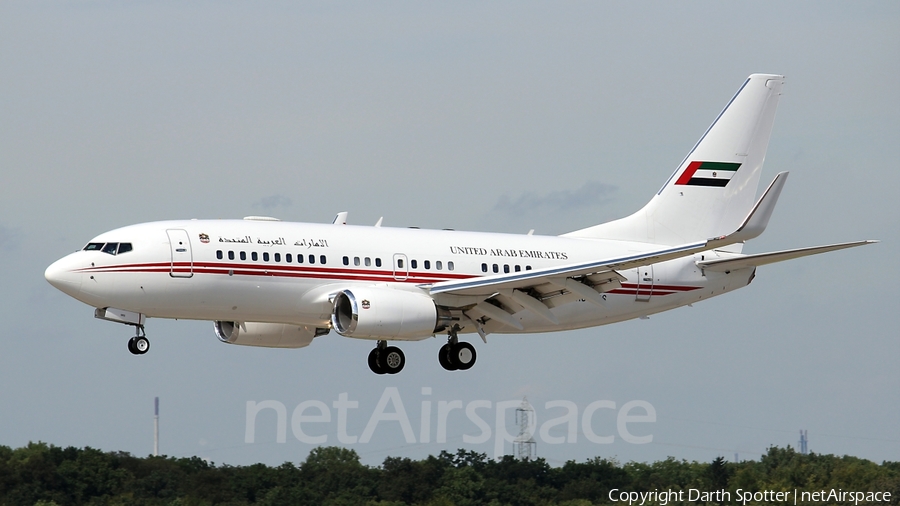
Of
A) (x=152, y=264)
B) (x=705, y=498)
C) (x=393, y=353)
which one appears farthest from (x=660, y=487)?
(x=152, y=264)

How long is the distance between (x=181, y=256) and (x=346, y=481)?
49611 millimetres

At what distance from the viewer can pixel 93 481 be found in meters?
90.8

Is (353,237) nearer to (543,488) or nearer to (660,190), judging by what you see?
(660,190)

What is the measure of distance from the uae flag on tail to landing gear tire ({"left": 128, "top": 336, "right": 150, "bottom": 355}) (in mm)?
22264

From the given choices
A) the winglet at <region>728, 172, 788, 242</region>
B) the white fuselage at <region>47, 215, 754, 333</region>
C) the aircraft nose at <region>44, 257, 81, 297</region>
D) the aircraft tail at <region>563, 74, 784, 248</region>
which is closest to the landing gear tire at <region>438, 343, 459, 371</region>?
the white fuselage at <region>47, 215, 754, 333</region>

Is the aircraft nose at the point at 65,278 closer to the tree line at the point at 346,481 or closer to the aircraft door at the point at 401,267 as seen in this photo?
the aircraft door at the point at 401,267

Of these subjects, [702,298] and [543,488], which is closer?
[702,298]

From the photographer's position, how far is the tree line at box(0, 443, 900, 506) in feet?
295

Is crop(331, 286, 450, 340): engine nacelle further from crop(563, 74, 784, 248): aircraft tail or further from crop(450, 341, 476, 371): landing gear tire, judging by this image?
crop(563, 74, 784, 248): aircraft tail

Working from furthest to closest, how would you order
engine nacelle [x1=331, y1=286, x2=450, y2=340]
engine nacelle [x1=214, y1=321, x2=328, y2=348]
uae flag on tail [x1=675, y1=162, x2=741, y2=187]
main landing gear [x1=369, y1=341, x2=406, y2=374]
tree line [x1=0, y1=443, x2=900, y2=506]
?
tree line [x1=0, y1=443, x2=900, y2=506] < uae flag on tail [x1=675, y1=162, x2=741, y2=187] < engine nacelle [x1=214, y1=321, x2=328, y2=348] < main landing gear [x1=369, y1=341, x2=406, y2=374] < engine nacelle [x1=331, y1=286, x2=450, y2=340]

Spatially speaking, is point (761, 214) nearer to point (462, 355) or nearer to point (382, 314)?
point (462, 355)

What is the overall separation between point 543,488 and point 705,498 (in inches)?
435

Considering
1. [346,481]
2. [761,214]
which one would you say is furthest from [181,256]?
[346,481]

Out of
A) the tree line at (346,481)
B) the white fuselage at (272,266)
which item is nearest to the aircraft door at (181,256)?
the white fuselage at (272,266)
